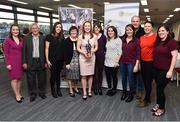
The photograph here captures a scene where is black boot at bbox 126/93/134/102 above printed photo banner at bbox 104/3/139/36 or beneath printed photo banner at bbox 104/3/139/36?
beneath

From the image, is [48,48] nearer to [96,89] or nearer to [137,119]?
[96,89]

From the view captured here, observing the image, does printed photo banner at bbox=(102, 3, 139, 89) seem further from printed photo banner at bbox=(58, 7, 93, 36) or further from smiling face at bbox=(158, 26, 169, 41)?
smiling face at bbox=(158, 26, 169, 41)

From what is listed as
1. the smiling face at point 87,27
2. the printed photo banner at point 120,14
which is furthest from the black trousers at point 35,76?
the printed photo banner at point 120,14

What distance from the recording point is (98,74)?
4703 mm

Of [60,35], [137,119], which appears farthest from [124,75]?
[60,35]

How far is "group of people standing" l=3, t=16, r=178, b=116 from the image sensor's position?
12.4 ft

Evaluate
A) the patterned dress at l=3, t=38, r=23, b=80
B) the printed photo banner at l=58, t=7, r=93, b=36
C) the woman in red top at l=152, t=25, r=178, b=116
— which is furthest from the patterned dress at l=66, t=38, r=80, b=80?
the woman in red top at l=152, t=25, r=178, b=116

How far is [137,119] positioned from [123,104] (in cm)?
72

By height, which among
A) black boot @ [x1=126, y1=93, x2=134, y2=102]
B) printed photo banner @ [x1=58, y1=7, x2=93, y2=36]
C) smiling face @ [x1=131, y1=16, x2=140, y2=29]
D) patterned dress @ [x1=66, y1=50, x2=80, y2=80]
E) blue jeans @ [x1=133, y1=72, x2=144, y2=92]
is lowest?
black boot @ [x1=126, y1=93, x2=134, y2=102]

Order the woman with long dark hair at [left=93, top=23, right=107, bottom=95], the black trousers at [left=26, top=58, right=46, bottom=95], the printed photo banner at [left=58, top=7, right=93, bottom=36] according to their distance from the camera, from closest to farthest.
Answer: the black trousers at [left=26, top=58, right=46, bottom=95]
the woman with long dark hair at [left=93, top=23, right=107, bottom=95]
the printed photo banner at [left=58, top=7, right=93, bottom=36]

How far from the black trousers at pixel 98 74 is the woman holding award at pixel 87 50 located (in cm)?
29

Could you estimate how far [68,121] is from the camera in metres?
3.26

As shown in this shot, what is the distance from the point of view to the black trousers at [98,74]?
4605 millimetres

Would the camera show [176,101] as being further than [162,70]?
Yes
